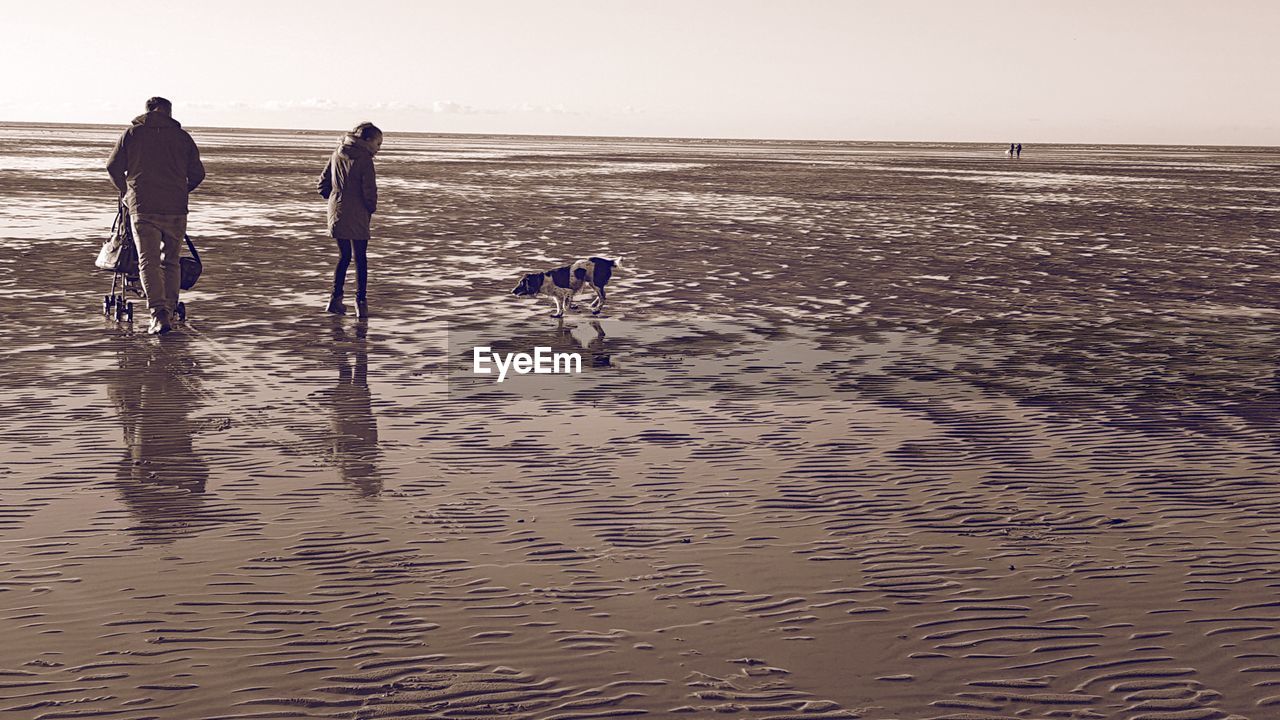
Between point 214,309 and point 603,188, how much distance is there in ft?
94.3

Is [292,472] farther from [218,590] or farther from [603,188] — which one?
[603,188]

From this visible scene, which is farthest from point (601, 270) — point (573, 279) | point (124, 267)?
point (124, 267)

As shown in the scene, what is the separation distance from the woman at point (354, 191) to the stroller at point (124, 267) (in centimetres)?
145

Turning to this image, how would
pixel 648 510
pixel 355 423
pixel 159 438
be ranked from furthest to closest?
pixel 355 423, pixel 159 438, pixel 648 510

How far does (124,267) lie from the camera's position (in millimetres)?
11164

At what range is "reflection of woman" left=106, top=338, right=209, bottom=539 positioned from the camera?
5.67 m

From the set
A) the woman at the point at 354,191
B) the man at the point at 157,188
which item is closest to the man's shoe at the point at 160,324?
the man at the point at 157,188

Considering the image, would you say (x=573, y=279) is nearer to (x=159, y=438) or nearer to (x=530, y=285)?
(x=530, y=285)

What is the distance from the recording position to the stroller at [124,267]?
11.1 meters

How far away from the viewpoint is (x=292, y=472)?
6.36m

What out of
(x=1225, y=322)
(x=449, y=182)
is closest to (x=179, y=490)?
(x=1225, y=322)

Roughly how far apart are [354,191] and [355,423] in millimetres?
4779

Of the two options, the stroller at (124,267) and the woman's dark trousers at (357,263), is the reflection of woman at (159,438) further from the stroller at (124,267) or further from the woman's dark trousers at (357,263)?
the woman's dark trousers at (357,263)

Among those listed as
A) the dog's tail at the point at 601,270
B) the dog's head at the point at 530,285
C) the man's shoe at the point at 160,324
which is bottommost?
the man's shoe at the point at 160,324
